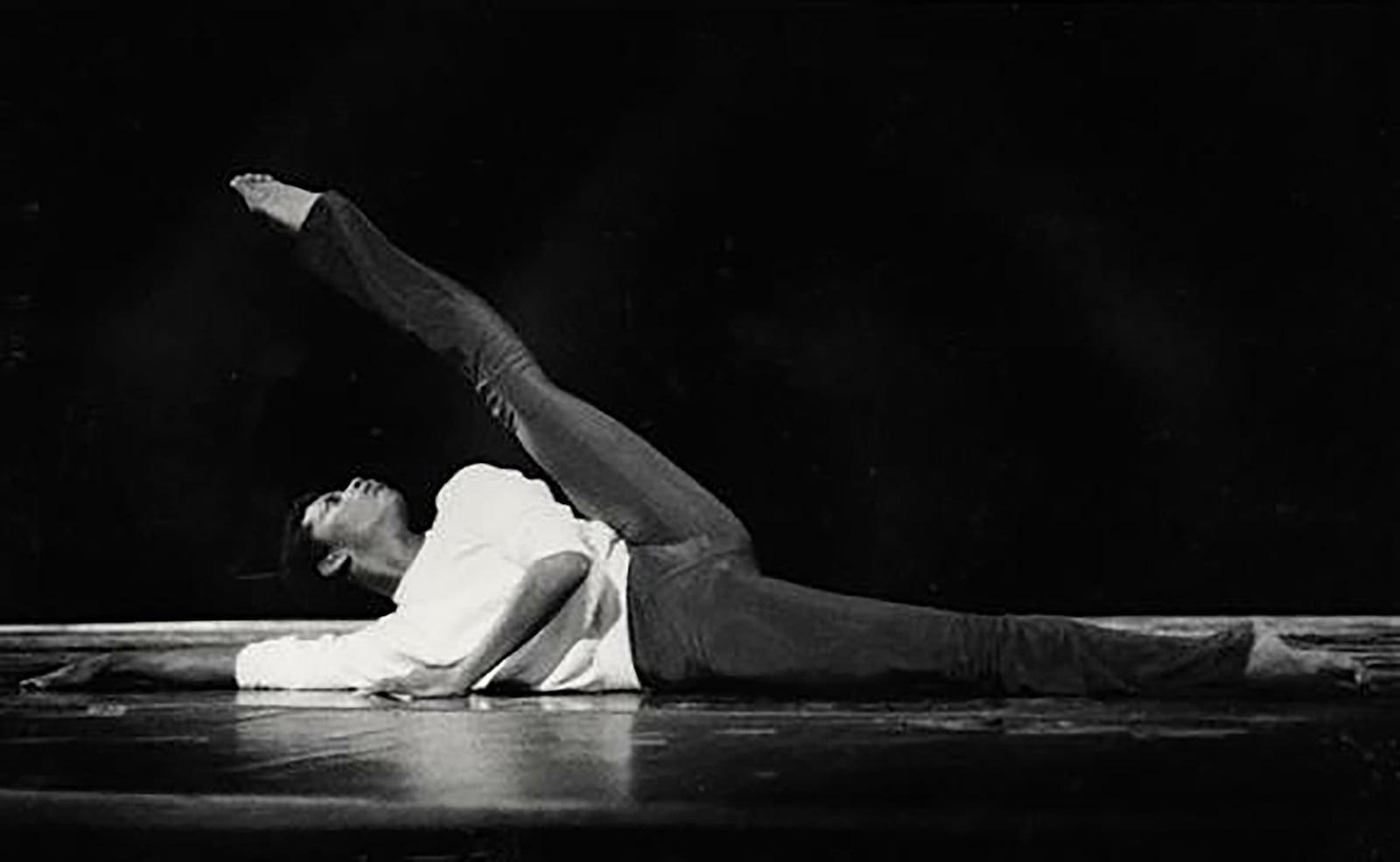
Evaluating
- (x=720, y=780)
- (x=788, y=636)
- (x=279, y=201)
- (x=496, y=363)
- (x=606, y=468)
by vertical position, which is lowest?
(x=720, y=780)

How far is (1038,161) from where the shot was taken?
11.5 ft

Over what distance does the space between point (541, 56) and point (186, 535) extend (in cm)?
106

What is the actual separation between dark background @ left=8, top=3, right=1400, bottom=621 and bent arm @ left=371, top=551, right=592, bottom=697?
0.98m

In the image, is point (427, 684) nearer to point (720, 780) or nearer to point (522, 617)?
point (522, 617)

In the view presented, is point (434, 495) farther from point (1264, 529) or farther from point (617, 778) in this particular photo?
point (617, 778)

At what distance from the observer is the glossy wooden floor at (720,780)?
1.62 m

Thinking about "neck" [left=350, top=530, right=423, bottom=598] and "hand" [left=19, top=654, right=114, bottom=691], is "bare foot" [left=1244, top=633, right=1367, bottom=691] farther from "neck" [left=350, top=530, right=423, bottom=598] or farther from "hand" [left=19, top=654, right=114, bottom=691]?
"hand" [left=19, top=654, right=114, bottom=691]

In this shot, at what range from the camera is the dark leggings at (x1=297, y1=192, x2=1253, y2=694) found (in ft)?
8.00

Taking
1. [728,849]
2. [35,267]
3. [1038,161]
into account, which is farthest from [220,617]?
[728,849]

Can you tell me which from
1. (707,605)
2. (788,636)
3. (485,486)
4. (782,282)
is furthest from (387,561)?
(782,282)

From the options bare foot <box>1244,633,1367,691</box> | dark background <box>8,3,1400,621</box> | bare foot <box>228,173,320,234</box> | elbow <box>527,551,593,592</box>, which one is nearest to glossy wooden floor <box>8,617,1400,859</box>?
bare foot <box>1244,633,1367,691</box>

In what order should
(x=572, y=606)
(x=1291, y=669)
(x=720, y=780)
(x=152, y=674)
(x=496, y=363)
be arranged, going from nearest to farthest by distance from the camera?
1. (x=720, y=780)
2. (x=1291, y=669)
3. (x=572, y=606)
4. (x=496, y=363)
5. (x=152, y=674)

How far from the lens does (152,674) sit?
2.88 m

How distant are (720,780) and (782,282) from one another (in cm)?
178
